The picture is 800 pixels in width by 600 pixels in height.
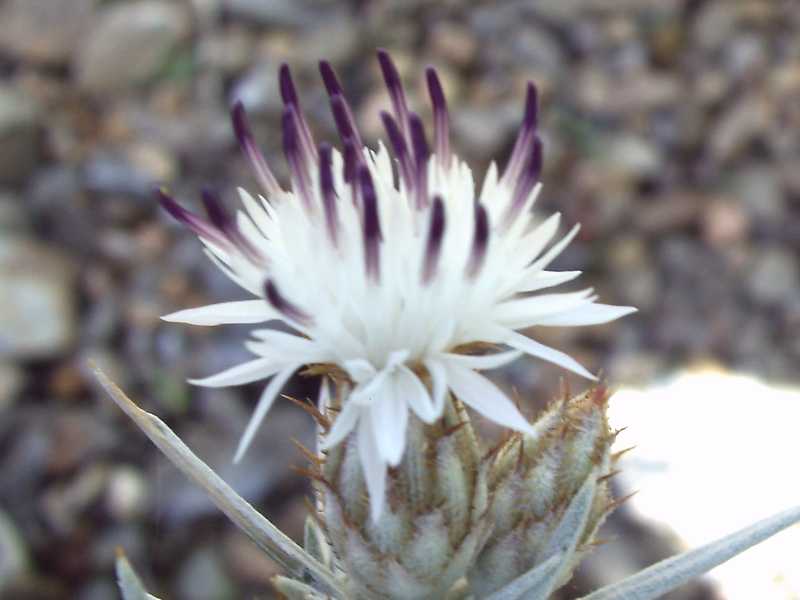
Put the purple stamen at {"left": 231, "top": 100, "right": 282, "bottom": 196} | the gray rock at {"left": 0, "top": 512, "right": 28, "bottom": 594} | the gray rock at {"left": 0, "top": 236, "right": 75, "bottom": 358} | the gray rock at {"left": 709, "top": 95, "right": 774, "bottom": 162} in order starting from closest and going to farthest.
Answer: the purple stamen at {"left": 231, "top": 100, "right": 282, "bottom": 196}, the gray rock at {"left": 0, "top": 512, "right": 28, "bottom": 594}, the gray rock at {"left": 0, "top": 236, "right": 75, "bottom": 358}, the gray rock at {"left": 709, "top": 95, "right": 774, "bottom": 162}

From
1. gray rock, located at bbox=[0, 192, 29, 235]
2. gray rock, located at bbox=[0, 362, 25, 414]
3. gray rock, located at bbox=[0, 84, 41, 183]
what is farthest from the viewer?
gray rock, located at bbox=[0, 84, 41, 183]

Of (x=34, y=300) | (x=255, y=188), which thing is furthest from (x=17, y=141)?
(x=255, y=188)

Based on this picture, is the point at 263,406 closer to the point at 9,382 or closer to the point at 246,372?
the point at 246,372

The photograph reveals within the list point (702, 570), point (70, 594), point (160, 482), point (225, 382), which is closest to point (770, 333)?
point (160, 482)

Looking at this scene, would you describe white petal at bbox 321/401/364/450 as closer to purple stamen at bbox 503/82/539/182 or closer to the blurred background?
purple stamen at bbox 503/82/539/182

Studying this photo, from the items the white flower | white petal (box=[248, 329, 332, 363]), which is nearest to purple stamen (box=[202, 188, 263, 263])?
the white flower

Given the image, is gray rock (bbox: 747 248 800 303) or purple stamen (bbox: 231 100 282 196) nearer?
purple stamen (bbox: 231 100 282 196)

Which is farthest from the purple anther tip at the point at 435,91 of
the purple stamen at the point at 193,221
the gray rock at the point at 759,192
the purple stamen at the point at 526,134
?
the gray rock at the point at 759,192

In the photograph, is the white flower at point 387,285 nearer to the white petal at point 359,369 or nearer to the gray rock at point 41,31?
the white petal at point 359,369
